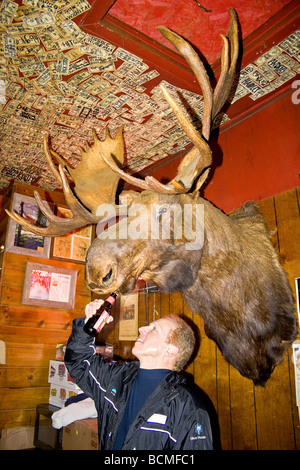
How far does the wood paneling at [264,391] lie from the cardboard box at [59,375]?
141 centimetres

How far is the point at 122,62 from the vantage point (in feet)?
7.36

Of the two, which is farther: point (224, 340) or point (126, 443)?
point (224, 340)

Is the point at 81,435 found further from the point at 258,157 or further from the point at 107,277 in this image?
the point at 258,157

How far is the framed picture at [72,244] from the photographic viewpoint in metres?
4.46

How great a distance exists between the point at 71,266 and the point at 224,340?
2.91m

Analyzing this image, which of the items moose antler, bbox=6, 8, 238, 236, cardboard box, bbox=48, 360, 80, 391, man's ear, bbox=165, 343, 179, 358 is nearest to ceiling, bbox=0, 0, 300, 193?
moose antler, bbox=6, 8, 238, 236

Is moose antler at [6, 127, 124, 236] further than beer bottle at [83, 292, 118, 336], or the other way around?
moose antler at [6, 127, 124, 236]

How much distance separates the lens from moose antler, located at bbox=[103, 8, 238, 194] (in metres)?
1.63

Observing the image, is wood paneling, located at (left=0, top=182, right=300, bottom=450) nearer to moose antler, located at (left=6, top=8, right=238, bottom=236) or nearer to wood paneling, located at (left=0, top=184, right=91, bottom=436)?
wood paneling, located at (left=0, top=184, right=91, bottom=436)

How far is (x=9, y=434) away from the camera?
371cm

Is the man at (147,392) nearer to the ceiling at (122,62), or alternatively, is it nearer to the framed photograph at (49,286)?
the ceiling at (122,62)

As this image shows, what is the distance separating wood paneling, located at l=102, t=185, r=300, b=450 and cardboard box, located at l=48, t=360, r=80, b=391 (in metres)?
1.41
